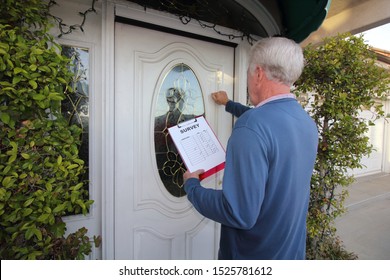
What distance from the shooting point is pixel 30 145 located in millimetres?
1000

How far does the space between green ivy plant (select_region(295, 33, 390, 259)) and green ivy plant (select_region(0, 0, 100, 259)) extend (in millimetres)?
2161

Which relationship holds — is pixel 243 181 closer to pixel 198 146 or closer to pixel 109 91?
pixel 198 146

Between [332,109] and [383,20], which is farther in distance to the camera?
[383,20]

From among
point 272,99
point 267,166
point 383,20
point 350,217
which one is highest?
point 383,20

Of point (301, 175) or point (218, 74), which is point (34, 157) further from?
point (218, 74)

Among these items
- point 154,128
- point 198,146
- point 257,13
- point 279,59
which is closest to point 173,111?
point 154,128

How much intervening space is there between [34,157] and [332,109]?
2316 mm

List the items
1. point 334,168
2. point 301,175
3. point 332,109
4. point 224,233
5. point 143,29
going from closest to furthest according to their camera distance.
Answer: point 301,175, point 224,233, point 143,29, point 332,109, point 334,168

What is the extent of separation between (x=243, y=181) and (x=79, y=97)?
4.12 feet

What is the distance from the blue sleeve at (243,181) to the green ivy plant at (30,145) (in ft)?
2.27

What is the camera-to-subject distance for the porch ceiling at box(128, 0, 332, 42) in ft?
5.56

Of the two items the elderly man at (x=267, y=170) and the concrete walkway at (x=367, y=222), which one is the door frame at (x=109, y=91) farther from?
the concrete walkway at (x=367, y=222)

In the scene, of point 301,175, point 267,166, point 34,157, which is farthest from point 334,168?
point 34,157

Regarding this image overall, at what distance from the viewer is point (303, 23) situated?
189cm
